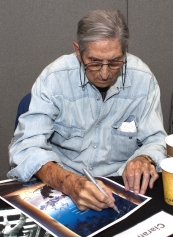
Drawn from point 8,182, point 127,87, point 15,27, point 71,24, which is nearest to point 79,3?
point 71,24

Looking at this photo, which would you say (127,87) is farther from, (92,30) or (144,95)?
(92,30)

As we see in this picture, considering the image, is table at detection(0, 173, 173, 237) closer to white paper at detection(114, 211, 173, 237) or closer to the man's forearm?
white paper at detection(114, 211, 173, 237)

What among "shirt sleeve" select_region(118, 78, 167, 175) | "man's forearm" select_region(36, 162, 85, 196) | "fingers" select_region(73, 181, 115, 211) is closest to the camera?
"fingers" select_region(73, 181, 115, 211)

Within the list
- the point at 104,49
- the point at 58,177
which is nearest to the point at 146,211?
the point at 58,177

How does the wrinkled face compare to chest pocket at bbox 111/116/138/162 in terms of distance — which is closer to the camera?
the wrinkled face

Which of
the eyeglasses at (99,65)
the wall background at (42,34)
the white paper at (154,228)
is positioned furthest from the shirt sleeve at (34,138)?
the wall background at (42,34)

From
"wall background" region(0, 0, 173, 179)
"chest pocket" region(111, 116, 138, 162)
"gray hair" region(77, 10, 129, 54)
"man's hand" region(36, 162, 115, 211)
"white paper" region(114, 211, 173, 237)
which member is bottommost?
"chest pocket" region(111, 116, 138, 162)

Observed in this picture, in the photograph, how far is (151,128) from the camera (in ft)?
5.70

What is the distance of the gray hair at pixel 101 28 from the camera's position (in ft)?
5.08

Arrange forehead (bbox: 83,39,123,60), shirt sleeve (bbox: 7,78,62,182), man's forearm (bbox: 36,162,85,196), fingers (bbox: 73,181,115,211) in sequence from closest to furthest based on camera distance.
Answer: fingers (bbox: 73,181,115,211) < man's forearm (bbox: 36,162,85,196) < shirt sleeve (bbox: 7,78,62,182) < forehead (bbox: 83,39,123,60)

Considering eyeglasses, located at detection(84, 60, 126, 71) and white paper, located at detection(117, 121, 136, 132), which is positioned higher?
eyeglasses, located at detection(84, 60, 126, 71)

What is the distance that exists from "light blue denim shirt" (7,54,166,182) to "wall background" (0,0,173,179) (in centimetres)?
101

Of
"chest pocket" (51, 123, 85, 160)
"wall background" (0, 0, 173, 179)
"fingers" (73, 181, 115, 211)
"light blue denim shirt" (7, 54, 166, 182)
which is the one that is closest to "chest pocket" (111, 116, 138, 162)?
"light blue denim shirt" (7, 54, 166, 182)

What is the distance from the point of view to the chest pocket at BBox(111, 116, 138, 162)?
5.85ft
